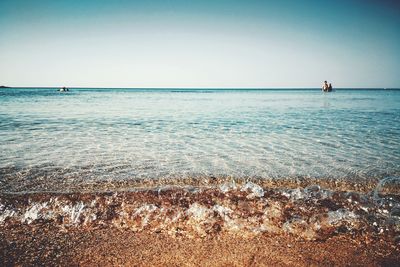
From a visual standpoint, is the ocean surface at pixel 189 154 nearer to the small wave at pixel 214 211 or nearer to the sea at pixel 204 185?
the sea at pixel 204 185

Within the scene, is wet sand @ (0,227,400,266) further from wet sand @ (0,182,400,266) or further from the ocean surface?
the ocean surface

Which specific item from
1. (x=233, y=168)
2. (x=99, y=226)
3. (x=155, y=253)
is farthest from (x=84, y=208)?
(x=233, y=168)

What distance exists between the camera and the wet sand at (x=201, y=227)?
263cm

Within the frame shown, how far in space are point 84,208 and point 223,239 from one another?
81.7 inches

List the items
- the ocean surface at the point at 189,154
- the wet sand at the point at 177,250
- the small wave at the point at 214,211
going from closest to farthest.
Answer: the wet sand at the point at 177,250 < the small wave at the point at 214,211 < the ocean surface at the point at 189,154

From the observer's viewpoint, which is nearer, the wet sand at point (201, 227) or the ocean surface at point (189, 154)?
the wet sand at point (201, 227)

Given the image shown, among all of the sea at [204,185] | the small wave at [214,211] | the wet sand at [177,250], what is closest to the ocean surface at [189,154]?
the sea at [204,185]

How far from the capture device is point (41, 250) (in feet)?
8.89

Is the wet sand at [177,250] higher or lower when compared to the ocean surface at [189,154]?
lower

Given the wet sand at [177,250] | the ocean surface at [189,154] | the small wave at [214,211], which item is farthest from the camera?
the ocean surface at [189,154]

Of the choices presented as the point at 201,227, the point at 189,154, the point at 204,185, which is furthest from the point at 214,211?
the point at 189,154

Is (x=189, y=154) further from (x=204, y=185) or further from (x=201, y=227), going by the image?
(x=201, y=227)

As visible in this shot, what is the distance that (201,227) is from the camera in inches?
129

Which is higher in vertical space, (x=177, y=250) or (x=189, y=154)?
(x=189, y=154)
